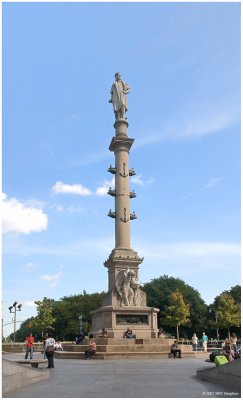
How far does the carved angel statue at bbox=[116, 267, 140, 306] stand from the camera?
39.0 metres

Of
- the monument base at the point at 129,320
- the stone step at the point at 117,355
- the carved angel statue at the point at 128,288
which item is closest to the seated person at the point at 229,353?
the stone step at the point at 117,355

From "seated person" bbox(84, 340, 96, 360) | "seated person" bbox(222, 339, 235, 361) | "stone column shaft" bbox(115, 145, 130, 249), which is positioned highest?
"stone column shaft" bbox(115, 145, 130, 249)

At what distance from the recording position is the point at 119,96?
47281mm

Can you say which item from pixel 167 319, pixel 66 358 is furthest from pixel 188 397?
pixel 167 319

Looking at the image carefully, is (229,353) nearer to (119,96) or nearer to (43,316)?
(119,96)

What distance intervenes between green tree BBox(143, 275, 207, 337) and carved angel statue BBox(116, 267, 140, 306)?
40.9 meters

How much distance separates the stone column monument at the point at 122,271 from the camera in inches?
1490

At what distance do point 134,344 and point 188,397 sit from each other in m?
22.4

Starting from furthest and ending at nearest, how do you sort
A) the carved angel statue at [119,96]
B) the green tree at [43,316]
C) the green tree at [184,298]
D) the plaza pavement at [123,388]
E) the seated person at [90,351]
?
1. the green tree at [184,298]
2. the green tree at [43,316]
3. the carved angel statue at [119,96]
4. the seated person at [90,351]
5. the plaza pavement at [123,388]

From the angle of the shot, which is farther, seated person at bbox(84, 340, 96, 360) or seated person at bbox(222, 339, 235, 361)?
seated person at bbox(84, 340, 96, 360)

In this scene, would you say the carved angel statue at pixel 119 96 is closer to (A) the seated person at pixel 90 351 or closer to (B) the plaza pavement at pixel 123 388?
(A) the seated person at pixel 90 351

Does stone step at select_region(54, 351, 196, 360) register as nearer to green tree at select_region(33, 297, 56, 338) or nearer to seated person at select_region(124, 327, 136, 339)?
seated person at select_region(124, 327, 136, 339)

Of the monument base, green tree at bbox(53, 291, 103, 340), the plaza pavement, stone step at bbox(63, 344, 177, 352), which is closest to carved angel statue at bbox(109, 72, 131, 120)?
the monument base

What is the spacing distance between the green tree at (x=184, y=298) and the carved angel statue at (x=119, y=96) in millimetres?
43110
